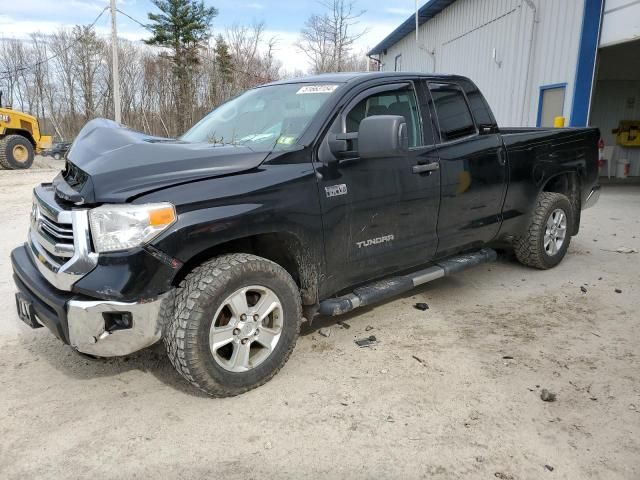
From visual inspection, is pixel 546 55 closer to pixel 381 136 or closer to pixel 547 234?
pixel 547 234

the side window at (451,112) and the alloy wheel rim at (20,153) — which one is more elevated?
the side window at (451,112)

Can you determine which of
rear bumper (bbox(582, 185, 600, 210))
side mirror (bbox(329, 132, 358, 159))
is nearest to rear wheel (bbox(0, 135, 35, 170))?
side mirror (bbox(329, 132, 358, 159))

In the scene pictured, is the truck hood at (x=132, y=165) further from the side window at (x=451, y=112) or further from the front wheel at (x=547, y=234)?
the front wheel at (x=547, y=234)

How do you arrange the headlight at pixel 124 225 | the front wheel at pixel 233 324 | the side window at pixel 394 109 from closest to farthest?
the headlight at pixel 124 225 → the front wheel at pixel 233 324 → the side window at pixel 394 109

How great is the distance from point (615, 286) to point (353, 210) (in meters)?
3.29

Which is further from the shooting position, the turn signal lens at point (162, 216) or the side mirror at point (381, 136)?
the side mirror at point (381, 136)

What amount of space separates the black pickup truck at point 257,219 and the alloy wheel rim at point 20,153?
16373mm

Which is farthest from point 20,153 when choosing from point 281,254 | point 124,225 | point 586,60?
point 124,225

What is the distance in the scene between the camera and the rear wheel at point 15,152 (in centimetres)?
1694

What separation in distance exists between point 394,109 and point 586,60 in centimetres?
838

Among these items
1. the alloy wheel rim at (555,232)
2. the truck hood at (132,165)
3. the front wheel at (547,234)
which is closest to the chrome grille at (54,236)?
the truck hood at (132,165)

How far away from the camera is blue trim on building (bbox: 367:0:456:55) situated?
56.6 ft

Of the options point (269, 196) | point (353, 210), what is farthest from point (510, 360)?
point (269, 196)

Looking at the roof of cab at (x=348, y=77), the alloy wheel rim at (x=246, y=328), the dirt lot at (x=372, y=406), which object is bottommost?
the dirt lot at (x=372, y=406)
